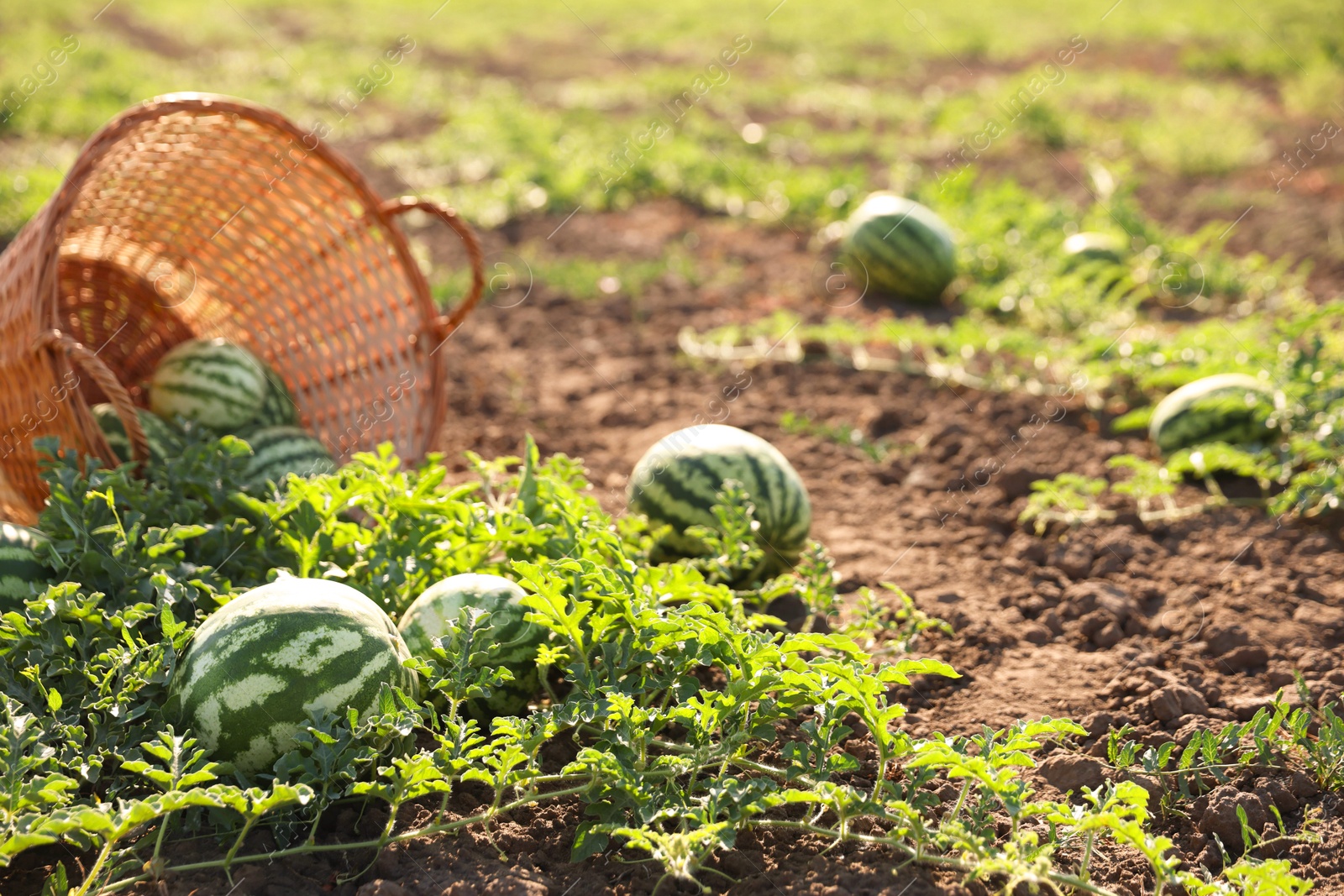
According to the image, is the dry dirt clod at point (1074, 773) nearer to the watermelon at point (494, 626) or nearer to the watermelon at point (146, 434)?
the watermelon at point (494, 626)

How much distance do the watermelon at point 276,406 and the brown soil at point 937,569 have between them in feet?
2.46

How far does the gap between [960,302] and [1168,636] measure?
319cm

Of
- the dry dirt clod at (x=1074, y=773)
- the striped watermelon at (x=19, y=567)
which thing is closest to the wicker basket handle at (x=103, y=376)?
the striped watermelon at (x=19, y=567)

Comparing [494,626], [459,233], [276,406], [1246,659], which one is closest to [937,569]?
[1246,659]

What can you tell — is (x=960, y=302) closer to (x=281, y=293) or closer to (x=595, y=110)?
(x=281, y=293)

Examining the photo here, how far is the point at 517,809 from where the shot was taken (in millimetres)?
2438

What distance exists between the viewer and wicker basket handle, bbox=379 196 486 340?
3.75m

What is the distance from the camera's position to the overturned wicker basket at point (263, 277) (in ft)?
12.3

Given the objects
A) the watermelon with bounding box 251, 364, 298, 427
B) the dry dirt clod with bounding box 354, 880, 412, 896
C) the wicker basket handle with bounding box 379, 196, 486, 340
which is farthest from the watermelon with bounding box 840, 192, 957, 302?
the dry dirt clod with bounding box 354, 880, 412, 896

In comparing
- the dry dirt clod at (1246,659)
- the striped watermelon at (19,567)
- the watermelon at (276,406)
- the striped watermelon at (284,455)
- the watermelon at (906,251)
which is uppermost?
the watermelon at (906,251)

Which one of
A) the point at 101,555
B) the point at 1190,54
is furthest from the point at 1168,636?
the point at 1190,54

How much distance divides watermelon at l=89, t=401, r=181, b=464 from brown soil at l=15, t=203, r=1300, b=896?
1.29 m

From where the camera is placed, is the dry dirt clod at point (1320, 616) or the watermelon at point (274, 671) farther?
the dry dirt clod at point (1320, 616)

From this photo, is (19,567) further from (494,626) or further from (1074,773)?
(1074,773)
